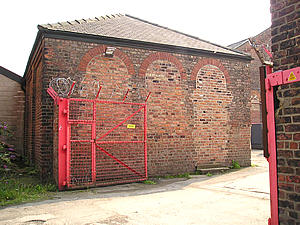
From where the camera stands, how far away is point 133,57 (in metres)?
9.59

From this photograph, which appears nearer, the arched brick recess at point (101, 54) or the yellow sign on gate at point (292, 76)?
the yellow sign on gate at point (292, 76)

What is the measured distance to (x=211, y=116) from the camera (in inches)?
419

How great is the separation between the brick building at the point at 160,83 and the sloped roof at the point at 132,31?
4cm

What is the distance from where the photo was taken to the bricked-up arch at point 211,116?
34.1 feet

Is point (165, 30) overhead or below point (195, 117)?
overhead

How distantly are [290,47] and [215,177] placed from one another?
668 cm

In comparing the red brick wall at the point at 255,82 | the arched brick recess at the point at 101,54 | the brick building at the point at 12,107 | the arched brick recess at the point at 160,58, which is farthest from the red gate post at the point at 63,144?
the red brick wall at the point at 255,82

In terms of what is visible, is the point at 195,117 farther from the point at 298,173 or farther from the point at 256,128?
the point at 256,128

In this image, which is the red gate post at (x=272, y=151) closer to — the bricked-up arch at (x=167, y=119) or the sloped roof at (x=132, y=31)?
the bricked-up arch at (x=167, y=119)

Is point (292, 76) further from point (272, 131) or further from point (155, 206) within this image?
point (155, 206)

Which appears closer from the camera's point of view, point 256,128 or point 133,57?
point 133,57

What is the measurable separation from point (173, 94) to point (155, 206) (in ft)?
16.6

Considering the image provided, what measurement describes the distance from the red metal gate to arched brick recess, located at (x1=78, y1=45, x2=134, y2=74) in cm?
120

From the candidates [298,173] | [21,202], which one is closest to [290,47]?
[298,173]
